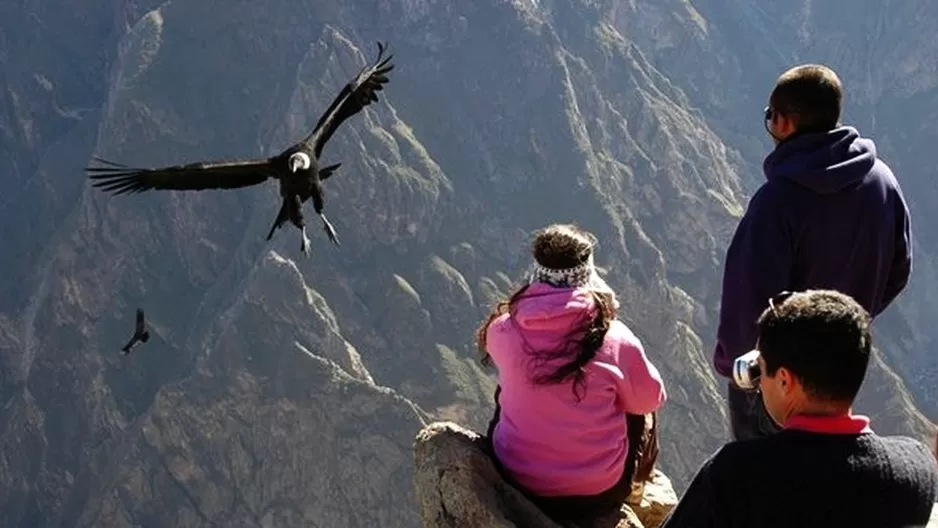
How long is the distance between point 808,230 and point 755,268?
505 mm

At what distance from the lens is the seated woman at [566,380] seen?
286 inches

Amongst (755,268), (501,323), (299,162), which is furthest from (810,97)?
(299,162)

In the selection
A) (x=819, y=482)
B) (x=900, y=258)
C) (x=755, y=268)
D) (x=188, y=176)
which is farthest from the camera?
(x=188, y=176)

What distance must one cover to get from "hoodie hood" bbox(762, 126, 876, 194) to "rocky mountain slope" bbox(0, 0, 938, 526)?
139315mm

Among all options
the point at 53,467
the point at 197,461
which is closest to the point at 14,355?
the point at 53,467

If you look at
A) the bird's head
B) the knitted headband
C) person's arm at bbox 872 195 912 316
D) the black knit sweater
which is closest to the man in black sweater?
the black knit sweater

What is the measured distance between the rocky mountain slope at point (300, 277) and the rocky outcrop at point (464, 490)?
138 meters

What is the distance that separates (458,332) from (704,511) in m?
164

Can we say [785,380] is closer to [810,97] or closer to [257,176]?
[810,97]

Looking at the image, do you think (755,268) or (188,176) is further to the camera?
(188,176)

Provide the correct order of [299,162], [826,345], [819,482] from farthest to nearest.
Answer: [299,162] < [826,345] < [819,482]

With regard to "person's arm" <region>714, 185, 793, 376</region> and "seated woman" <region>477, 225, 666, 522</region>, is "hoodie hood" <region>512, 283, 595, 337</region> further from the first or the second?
"person's arm" <region>714, 185, 793, 376</region>

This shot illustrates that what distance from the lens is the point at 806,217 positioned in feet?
23.5

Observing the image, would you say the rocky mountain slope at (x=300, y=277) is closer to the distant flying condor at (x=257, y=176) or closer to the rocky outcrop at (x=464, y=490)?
the distant flying condor at (x=257, y=176)
